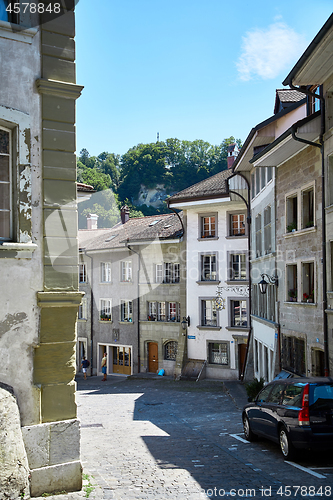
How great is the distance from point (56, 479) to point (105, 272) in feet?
107

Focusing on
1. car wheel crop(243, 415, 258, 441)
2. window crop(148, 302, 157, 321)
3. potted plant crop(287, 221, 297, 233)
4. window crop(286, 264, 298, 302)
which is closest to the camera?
car wheel crop(243, 415, 258, 441)

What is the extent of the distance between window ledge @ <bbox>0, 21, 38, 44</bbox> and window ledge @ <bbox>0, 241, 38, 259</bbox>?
3266mm

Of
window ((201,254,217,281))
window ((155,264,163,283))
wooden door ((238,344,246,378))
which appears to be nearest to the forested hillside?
window ((155,264,163,283))

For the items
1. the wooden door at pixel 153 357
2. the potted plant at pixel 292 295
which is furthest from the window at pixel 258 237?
the wooden door at pixel 153 357

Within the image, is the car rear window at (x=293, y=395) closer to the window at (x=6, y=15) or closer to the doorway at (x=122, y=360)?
the window at (x=6, y=15)

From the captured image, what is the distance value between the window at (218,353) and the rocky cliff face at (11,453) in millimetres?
25538

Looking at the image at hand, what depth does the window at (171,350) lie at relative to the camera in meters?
35.8

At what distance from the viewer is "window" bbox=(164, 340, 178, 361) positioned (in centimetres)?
3575

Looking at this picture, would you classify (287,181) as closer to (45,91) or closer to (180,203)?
(45,91)

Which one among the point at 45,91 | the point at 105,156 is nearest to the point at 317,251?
the point at 45,91

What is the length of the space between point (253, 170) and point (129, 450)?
17.3m

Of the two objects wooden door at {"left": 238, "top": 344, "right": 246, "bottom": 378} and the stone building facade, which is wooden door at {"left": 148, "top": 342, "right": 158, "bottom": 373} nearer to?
wooden door at {"left": 238, "top": 344, "right": 246, "bottom": 378}

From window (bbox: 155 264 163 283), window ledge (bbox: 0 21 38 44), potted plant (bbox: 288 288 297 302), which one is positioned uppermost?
window ledge (bbox: 0 21 38 44)

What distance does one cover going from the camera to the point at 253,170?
26.8 metres
